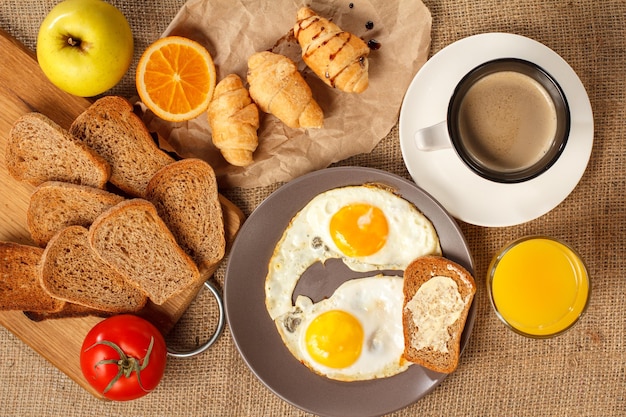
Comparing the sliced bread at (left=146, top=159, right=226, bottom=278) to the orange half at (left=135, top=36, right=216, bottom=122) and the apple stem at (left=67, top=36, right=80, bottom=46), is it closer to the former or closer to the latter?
the orange half at (left=135, top=36, right=216, bottom=122)

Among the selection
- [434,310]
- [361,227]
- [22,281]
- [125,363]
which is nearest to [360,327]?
[434,310]

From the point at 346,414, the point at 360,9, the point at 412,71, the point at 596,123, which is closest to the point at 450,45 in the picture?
the point at 412,71

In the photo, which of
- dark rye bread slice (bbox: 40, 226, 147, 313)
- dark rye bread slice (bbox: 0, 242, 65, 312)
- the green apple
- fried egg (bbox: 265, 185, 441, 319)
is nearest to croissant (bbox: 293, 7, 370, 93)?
fried egg (bbox: 265, 185, 441, 319)

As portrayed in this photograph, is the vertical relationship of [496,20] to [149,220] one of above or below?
above

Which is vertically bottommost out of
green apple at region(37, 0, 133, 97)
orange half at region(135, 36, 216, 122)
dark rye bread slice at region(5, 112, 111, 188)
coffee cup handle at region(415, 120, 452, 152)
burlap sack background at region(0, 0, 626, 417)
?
burlap sack background at region(0, 0, 626, 417)

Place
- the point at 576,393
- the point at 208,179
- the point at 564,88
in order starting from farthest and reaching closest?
1. the point at 576,393
2. the point at 208,179
3. the point at 564,88

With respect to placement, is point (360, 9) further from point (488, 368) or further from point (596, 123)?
point (488, 368)
